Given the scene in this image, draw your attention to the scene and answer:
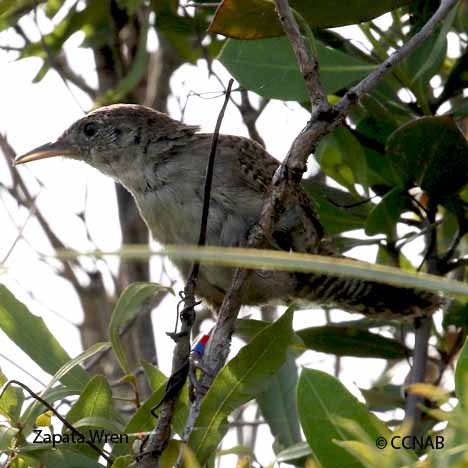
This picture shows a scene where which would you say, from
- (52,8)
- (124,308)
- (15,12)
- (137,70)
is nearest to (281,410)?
(124,308)

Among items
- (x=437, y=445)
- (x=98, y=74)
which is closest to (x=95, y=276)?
(x=98, y=74)

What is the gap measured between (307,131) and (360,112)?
129 centimetres

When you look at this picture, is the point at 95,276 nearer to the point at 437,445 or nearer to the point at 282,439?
the point at 282,439

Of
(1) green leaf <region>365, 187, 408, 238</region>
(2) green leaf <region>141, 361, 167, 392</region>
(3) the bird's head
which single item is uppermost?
(3) the bird's head

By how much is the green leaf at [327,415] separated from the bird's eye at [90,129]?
209cm

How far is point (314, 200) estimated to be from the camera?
3729 millimetres

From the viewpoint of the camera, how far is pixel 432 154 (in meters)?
3.10

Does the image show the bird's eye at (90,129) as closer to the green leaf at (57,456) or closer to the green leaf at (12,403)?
the green leaf at (12,403)

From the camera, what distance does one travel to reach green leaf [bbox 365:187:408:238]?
11.1ft

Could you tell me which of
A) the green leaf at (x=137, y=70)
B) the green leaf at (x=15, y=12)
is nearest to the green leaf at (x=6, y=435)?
the green leaf at (x=137, y=70)

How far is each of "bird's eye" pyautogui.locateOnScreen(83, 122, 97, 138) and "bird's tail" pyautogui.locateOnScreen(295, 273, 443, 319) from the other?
106 centimetres

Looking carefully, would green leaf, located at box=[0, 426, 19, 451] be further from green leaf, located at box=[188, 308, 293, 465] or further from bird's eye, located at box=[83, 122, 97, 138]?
bird's eye, located at box=[83, 122, 97, 138]

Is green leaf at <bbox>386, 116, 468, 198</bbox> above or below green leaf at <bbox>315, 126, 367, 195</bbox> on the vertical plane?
below

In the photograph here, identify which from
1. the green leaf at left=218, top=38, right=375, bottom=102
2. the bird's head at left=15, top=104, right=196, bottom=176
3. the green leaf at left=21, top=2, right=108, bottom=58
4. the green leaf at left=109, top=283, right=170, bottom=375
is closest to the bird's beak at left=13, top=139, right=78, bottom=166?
the bird's head at left=15, top=104, right=196, bottom=176
